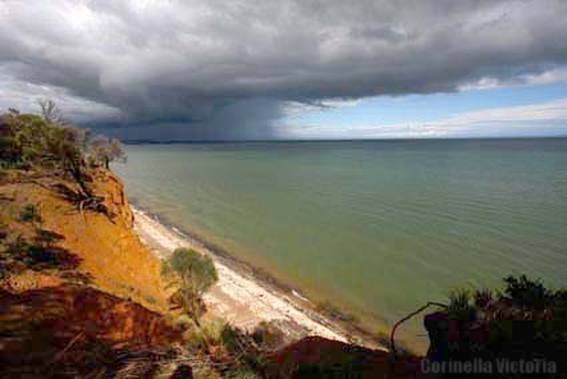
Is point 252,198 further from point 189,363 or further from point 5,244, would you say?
point 189,363

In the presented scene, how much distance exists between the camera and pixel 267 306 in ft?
62.6

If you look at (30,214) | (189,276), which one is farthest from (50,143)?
(189,276)

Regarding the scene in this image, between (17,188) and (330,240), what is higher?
(17,188)

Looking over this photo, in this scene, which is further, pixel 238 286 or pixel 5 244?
pixel 238 286

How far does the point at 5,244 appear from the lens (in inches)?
630

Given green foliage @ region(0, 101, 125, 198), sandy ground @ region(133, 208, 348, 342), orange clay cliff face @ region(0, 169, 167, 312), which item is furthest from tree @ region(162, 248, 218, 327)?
green foliage @ region(0, 101, 125, 198)

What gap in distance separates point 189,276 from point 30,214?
9.82 m

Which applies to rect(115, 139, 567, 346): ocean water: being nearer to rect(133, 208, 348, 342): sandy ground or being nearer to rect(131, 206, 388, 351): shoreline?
rect(131, 206, 388, 351): shoreline

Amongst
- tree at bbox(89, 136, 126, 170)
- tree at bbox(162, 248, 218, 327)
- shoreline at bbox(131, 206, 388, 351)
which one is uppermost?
tree at bbox(89, 136, 126, 170)

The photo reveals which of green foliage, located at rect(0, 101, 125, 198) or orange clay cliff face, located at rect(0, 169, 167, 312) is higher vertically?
green foliage, located at rect(0, 101, 125, 198)

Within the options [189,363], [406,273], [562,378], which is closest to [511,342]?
[562,378]

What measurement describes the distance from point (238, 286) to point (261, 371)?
16.5 m

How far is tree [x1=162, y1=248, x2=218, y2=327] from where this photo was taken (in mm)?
Result: 17531

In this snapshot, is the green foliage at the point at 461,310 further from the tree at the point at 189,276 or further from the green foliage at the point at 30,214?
the green foliage at the point at 30,214
